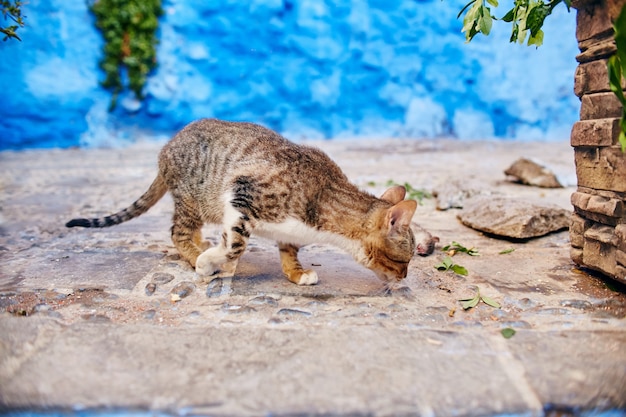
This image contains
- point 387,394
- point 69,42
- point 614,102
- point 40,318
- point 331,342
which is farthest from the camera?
point 69,42

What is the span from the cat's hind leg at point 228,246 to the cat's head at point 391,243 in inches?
27.7

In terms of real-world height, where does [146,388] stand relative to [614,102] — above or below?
Answer: below

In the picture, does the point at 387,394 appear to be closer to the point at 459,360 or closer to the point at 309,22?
the point at 459,360

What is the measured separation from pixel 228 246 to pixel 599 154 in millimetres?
2065

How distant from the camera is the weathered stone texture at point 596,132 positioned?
8.54 ft

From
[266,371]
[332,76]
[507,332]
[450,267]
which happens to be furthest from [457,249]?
[332,76]

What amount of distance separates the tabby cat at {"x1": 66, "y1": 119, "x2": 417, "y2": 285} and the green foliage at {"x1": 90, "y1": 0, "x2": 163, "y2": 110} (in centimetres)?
838

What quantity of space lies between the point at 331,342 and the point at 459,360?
51cm

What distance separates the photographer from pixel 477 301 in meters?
2.72

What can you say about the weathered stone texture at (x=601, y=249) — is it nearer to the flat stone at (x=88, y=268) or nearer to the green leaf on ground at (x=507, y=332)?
the green leaf on ground at (x=507, y=332)

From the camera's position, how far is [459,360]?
2.00m

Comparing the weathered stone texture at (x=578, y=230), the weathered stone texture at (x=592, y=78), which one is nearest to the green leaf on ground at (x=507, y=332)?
the weathered stone texture at (x=578, y=230)

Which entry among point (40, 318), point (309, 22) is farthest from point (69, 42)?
point (40, 318)

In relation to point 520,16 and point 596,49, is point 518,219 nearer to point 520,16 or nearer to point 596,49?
point 596,49
